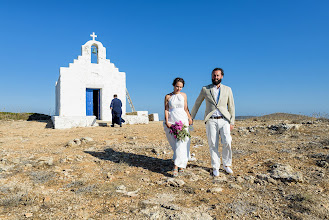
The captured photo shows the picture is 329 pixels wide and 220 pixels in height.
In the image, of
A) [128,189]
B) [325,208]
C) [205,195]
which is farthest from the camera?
[128,189]

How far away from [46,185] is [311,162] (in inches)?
214

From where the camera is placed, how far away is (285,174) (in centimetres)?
408

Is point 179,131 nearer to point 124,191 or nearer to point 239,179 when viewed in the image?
point 239,179

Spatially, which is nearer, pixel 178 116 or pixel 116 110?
pixel 178 116

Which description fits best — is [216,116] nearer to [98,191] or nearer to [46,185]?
[98,191]

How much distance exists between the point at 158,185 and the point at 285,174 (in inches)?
91.0

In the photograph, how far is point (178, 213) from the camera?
2803 mm

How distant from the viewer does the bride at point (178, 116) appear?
14.4 ft

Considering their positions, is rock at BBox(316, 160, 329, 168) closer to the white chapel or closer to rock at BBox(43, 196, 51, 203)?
rock at BBox(43, 196, 51, 203)

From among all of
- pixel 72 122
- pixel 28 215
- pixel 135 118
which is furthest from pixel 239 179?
pixel 135 118

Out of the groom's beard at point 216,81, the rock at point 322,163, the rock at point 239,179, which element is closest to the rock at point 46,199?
the rock at point 239,179

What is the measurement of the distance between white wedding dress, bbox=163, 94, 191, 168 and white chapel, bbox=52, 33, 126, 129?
11529 mm

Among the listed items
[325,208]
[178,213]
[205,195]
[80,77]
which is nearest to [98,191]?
[178,213]

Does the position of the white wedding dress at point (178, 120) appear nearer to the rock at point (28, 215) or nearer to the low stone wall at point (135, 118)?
the rock at point (28, 215)
